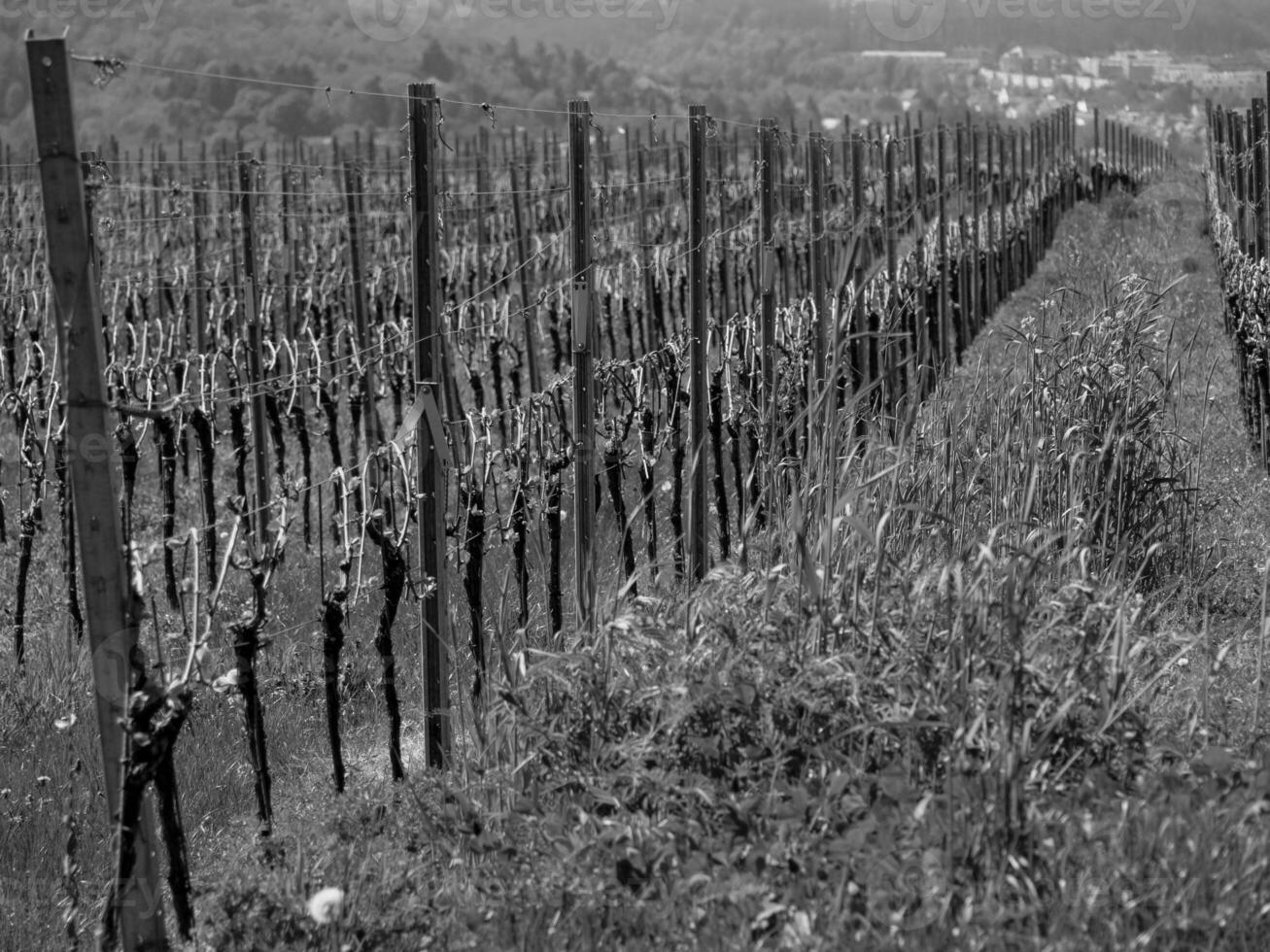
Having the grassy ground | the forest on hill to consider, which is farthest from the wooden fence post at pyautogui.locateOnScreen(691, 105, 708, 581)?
the forest on hill

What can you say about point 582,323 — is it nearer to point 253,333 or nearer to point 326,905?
point 326,905

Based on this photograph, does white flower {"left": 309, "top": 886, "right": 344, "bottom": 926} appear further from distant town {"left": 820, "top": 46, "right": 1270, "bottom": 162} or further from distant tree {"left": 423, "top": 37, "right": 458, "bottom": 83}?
distant tree {"left": 423, "top": 37, "right": 458, "bottom": 83}

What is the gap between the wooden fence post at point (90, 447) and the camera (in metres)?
3.50

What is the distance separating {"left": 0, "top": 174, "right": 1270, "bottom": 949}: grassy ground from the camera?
3.25 meters

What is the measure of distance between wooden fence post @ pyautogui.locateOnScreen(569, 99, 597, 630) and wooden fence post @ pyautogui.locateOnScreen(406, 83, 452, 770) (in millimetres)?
790

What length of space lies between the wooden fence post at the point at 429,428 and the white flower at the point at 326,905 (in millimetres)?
1429

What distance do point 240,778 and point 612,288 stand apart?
11085 millimetres

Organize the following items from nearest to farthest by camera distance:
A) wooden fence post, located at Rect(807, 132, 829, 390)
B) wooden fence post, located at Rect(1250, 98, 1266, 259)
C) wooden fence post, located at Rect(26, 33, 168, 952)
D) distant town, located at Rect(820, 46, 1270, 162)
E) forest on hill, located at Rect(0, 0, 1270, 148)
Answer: wooden fence post, located at Rect(26, 33, 168, 952), wooden fence post, located at Rect(807, 132, 829, 390), wooden fence post, located at Rect(1250, 98, 1266, 259), forest on hill, located at Rect(0, 0, 1270, 148), distant town, located at Rect(820, 46, 1270, 162)

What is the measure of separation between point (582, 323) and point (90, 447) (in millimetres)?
2724

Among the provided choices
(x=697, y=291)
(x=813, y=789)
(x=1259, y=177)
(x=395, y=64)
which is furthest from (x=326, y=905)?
(x=395, y=64)

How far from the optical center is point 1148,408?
659 centimetres

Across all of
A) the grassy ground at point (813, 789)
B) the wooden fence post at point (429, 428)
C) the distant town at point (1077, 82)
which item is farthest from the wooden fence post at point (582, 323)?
the distant town at point (1077, 82)

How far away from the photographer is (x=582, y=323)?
19.9 ft

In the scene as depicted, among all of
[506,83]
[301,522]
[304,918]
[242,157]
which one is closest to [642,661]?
[304,918]
